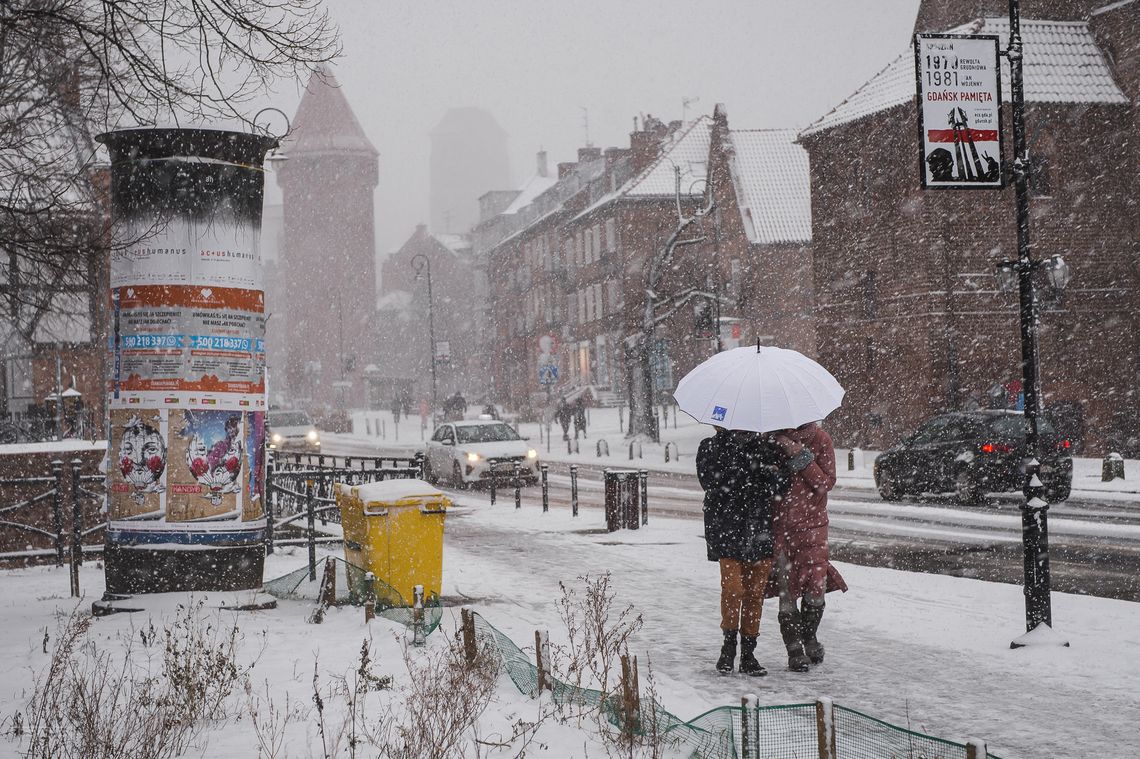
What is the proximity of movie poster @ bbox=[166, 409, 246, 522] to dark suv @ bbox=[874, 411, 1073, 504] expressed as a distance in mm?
14317

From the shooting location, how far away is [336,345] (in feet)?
324

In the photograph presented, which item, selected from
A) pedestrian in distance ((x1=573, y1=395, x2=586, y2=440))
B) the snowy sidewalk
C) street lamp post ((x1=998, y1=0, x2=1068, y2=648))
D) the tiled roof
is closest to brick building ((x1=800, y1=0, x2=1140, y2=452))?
pedestrian in distance ((x1=573, y1=395, x2=586, y2=440))

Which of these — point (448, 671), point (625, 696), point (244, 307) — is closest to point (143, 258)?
point (244, 307)

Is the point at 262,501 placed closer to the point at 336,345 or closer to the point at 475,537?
the point at 475,537

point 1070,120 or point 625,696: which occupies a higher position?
point 1070,120

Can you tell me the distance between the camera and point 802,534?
25.4 feet

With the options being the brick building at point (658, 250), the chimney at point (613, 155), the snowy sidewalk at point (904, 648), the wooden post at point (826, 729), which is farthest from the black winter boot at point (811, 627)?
the chimney at point (613, 155)

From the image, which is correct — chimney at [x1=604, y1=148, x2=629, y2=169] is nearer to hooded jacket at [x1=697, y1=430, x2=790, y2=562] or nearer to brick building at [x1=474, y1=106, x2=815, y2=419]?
brick building at [x1=474, y1=106, x2=815, y2=419]

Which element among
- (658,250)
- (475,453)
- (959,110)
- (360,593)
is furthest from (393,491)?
(658,250)

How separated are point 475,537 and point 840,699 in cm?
1017

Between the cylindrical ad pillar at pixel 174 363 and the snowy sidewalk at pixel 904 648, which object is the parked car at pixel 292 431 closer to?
the snowy sidewalk at pixel 904 648

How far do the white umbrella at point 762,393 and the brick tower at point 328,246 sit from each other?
296 ft

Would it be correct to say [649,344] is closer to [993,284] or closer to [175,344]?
[993,284]

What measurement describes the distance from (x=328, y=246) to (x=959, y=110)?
9373 centimetres
